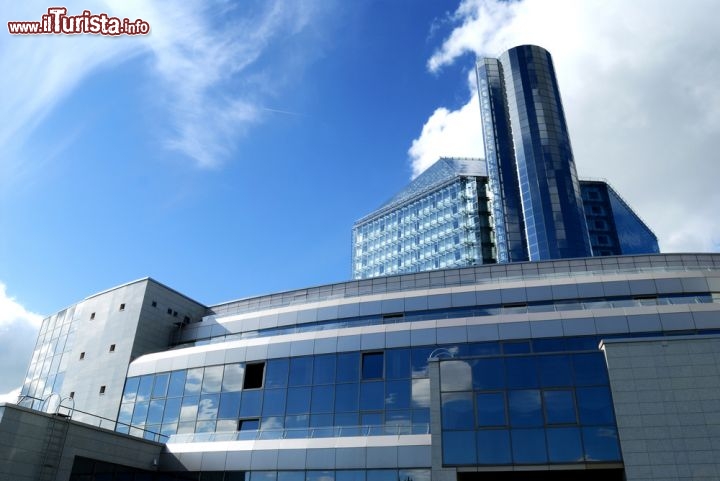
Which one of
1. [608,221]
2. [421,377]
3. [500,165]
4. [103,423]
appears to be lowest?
[103,423]

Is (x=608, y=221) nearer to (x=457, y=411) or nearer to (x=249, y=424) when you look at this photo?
(x=249, y=424)

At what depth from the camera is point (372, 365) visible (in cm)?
3447

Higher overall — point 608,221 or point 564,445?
point 608,221

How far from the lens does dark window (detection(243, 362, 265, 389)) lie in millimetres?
36625

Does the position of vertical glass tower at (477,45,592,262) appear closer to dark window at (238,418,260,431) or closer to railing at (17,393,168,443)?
dark window at (238,418,260,431)

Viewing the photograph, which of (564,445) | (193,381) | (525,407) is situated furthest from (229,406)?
(564,445)

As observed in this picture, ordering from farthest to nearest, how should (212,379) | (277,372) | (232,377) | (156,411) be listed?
1. (156,411)
2. (212,379)
3. (232,377)
4. (277,372)

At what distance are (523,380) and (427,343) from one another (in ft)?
26.8

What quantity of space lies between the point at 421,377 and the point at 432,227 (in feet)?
270

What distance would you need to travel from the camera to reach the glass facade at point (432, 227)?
108150 millimetres

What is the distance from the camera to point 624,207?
438ft

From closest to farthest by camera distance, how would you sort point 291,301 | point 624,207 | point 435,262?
point 291,301, point 435,262, point 624,207

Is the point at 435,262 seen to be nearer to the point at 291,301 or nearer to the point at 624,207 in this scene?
the point at 624,207

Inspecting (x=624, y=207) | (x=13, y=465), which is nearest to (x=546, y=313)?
(x=13, y=465)
